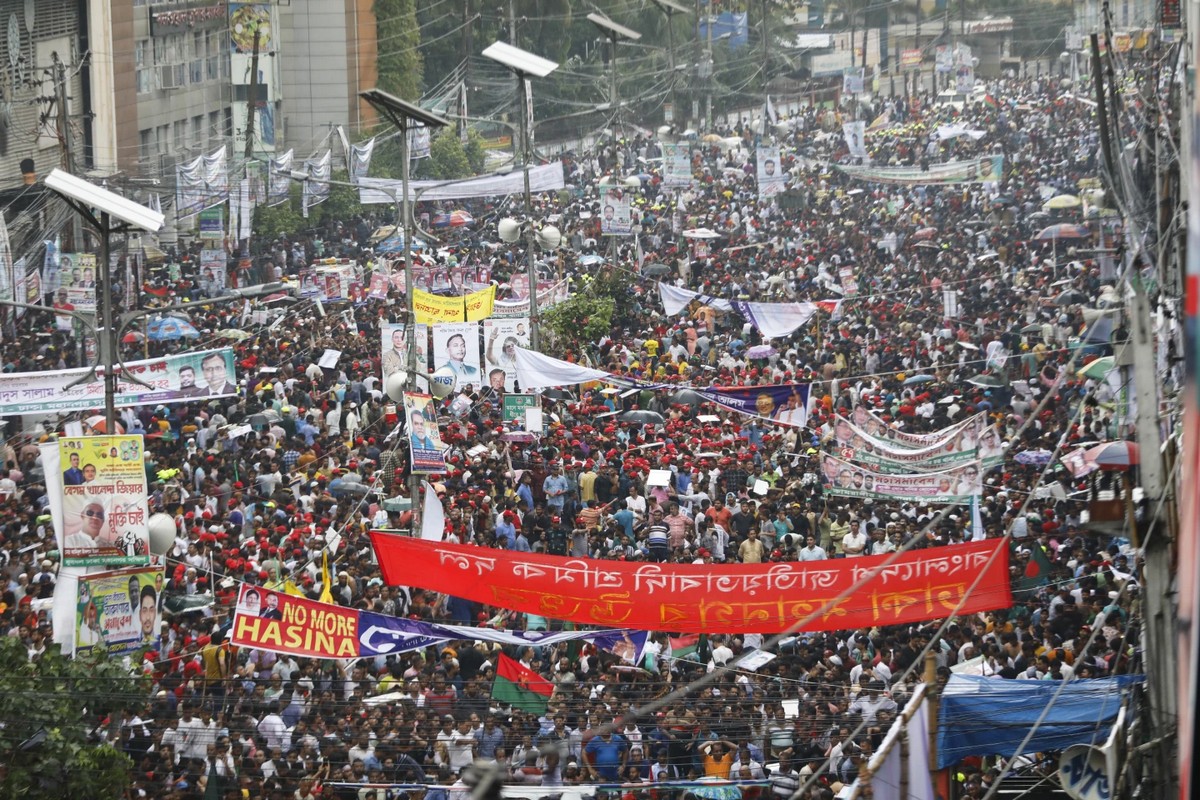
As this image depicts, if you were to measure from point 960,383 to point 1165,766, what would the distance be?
49.5 feet

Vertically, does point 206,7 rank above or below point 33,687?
above

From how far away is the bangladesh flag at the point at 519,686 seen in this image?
43.7 ft

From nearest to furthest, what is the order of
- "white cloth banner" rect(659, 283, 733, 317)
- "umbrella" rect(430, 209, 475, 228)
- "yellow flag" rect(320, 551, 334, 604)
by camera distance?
1. "yellow flag" rect(320, 551, 334, 604)
2. "white cloth banner" rect(659, 283, 733, 317)
3. "umbrella" rect(430, 209, 475, 228)

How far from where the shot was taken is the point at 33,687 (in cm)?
1190

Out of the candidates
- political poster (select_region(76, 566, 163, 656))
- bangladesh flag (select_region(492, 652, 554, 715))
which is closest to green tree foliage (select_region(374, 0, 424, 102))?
political poster (select_region(76, 566, 163, 656))

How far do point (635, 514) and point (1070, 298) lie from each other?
37.8 feet

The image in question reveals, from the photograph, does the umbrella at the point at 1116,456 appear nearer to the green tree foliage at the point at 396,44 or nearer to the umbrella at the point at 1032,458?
the umbrella at the point at 1032,458

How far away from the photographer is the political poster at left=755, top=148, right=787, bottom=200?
40.3 m

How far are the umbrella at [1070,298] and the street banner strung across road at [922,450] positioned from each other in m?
11.6

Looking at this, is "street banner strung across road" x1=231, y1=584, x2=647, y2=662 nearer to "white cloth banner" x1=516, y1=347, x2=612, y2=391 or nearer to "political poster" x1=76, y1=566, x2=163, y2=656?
"political poster" x1=76, y1=566, x2=163, y2=656

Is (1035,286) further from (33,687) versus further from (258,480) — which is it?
(33,687)

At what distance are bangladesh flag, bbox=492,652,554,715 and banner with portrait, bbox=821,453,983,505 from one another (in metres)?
4.49

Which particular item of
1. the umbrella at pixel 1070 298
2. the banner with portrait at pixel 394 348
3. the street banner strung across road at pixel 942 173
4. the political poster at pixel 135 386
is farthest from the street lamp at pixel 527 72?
the street banner strung across road at pixel 942 173

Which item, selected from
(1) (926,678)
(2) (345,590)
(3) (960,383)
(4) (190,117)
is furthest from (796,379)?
(4) (190,117)
